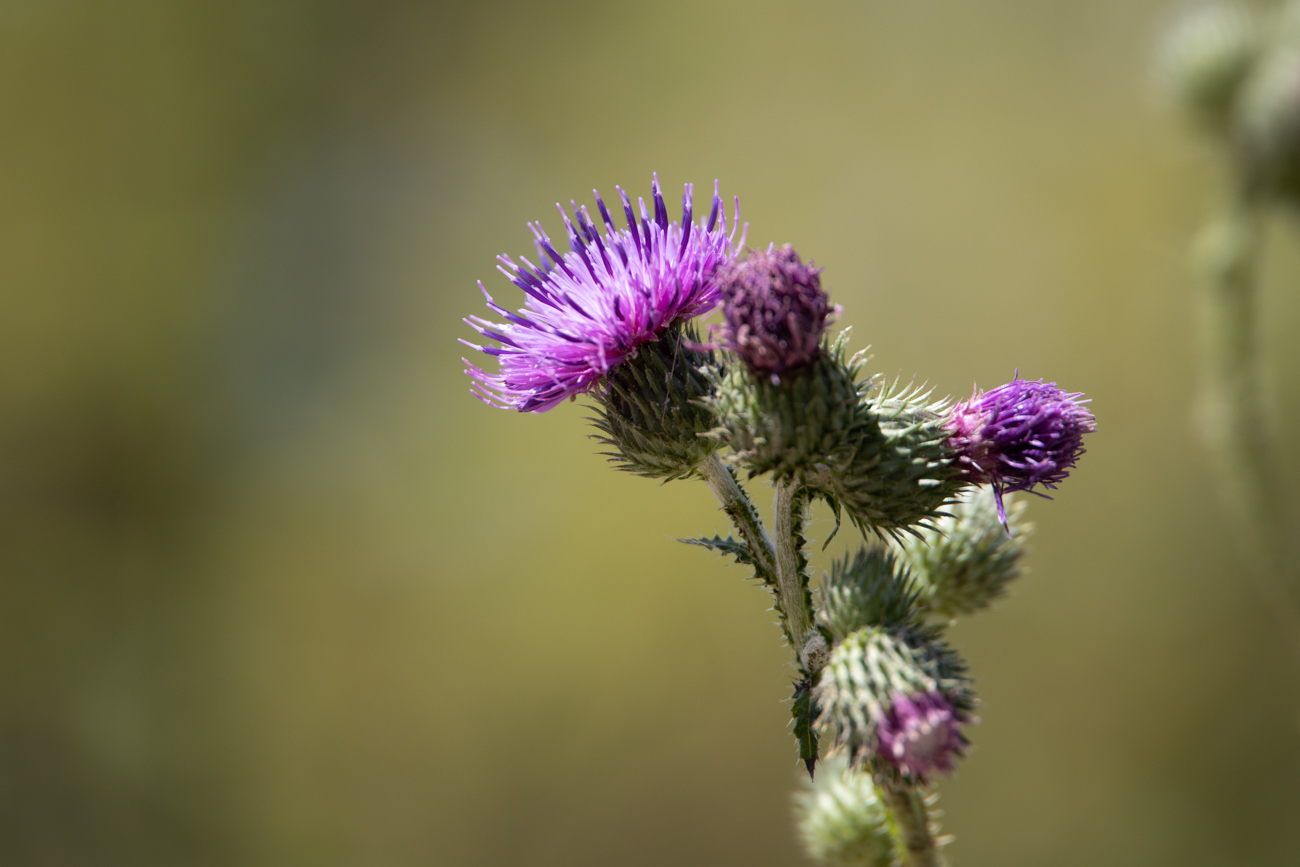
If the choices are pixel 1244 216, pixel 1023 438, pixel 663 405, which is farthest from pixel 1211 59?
pixel 663 405

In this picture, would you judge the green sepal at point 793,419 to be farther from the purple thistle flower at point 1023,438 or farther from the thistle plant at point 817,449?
the purple thistle flower at point 1023,438

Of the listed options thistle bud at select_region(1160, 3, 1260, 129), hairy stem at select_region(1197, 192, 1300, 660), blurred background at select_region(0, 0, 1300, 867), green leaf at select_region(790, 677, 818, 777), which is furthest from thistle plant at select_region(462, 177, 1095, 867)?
thistle bud at select_region(1160, 3, 1260, 129)

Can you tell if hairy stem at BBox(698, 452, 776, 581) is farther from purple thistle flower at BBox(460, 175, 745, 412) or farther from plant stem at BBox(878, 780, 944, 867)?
plant stem at BBox(878, 780, 944, 867)

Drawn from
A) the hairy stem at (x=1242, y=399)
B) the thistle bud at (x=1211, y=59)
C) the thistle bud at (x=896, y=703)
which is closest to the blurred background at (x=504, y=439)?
the thistle bud at (x=1211, y=59)

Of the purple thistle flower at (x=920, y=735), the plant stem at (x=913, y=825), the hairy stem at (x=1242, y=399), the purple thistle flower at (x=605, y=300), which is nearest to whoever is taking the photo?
the purple thistle flower at (x=920, y=735)

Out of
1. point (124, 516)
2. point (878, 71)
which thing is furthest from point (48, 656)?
point (878, 71)

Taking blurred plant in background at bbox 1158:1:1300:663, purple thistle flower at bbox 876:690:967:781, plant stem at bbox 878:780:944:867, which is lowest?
plant stem at bbox 878:780:944:867

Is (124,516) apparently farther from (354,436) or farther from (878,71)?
(878,71)
